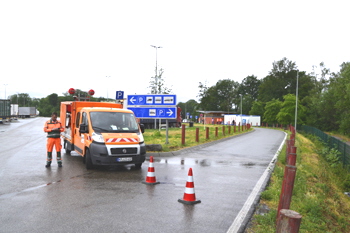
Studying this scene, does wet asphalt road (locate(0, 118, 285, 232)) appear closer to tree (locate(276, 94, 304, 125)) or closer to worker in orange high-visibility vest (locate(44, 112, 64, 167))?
worker in orange high-visibility vest (locate(44, 112, 64, 167))

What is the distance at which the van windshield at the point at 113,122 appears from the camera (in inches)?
435

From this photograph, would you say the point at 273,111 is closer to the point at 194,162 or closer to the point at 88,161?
the point at 194,162

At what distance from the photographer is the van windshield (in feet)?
36.3

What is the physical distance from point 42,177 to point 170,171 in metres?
3.88

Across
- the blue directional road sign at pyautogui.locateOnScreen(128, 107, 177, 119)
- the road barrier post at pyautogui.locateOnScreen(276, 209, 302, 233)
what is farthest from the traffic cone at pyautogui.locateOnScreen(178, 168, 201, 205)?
the blue directional road sign at pyautogui.locateOnScreen(128, 107, 177, 119)

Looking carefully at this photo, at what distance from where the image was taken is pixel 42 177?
931cm

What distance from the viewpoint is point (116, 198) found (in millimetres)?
7086

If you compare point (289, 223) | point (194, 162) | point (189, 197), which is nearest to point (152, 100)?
point (194, 162)

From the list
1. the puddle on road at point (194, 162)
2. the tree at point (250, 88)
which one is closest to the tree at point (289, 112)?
the puddle on road at point (194, 162)

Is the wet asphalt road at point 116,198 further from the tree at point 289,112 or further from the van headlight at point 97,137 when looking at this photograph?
the tree at point 289,112

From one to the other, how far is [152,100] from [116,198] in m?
11.6

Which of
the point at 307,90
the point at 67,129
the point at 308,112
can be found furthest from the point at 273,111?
the point at 67,129

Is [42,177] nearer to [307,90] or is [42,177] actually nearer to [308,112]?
[308,112]

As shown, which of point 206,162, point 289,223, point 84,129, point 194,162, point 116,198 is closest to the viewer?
point 289,223
